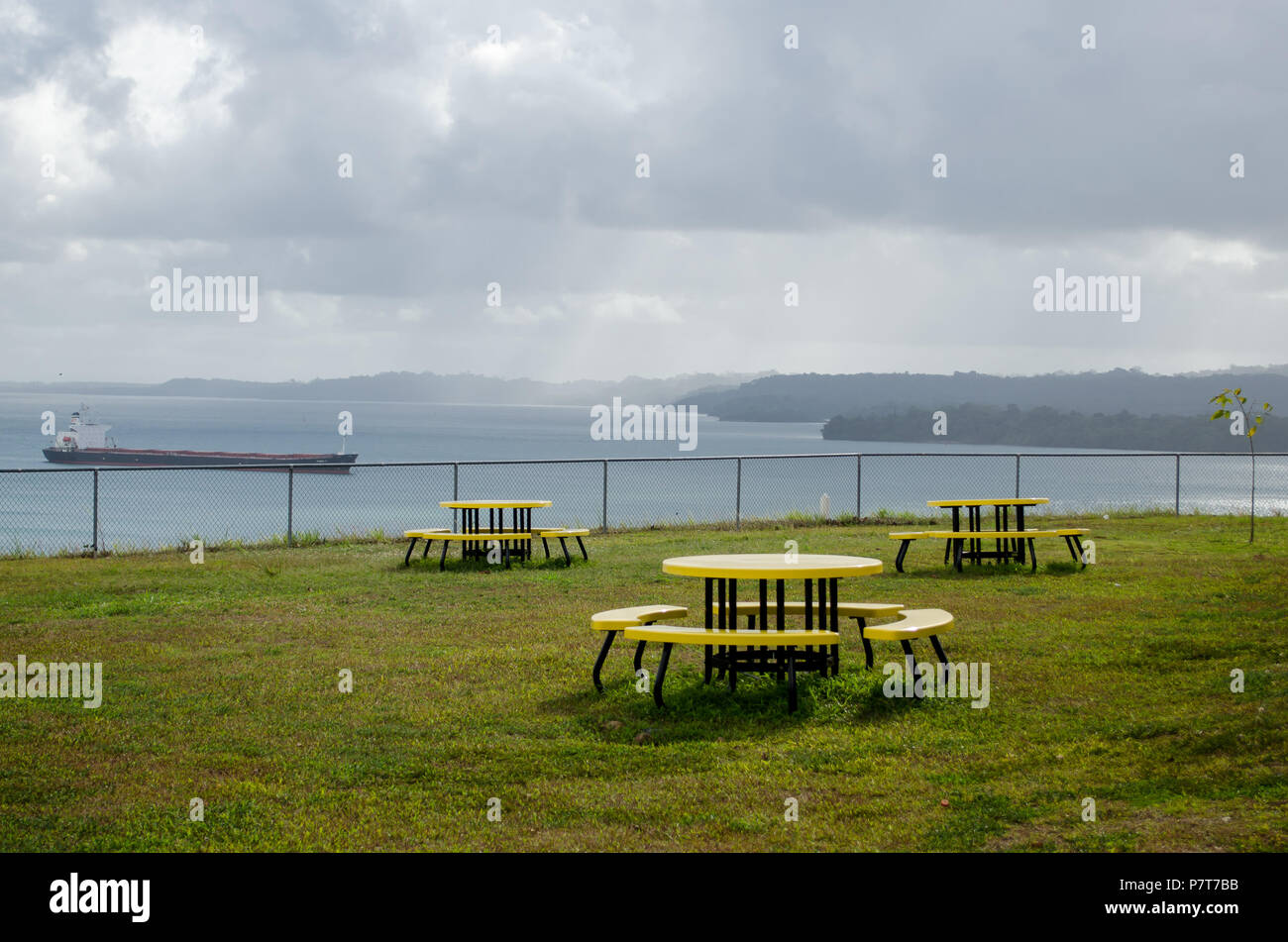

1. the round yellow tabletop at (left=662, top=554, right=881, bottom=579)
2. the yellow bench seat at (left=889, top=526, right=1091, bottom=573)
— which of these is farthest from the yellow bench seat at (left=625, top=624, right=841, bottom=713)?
the yellow bench seat at (left=889, top=526, right=1091, bottom=573)

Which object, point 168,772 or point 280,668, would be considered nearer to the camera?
point 168,772

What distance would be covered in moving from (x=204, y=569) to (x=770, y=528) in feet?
36.3

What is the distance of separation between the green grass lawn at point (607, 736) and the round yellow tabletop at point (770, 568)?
85cm

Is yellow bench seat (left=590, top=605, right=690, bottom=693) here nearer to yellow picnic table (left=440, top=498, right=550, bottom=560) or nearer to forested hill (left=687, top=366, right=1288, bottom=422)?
yellow picnic table (left=440, top=498, right=550, bottom=560)

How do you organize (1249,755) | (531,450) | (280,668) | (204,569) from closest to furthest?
(1249,755)
(280,668)
(204,569)
(531,450)

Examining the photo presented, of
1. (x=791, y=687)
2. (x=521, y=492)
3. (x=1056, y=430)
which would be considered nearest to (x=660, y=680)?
(x=791, y=687)

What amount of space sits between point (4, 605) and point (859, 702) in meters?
10.4

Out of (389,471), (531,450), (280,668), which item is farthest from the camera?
(531,450)

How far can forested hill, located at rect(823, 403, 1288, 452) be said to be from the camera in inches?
3644

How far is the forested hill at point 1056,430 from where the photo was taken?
92562 millimetres

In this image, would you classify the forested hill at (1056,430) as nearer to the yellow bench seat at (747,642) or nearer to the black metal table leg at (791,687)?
the yellow bench seat at (747,642)

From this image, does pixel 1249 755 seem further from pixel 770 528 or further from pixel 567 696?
pixel 770 528

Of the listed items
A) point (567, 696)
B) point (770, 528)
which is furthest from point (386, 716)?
point (770, 528)

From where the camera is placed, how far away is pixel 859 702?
884 cm
